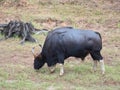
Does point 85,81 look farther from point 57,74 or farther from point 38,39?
point 38,39

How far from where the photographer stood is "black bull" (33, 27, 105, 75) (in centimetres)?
1112

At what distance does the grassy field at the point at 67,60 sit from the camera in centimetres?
1062

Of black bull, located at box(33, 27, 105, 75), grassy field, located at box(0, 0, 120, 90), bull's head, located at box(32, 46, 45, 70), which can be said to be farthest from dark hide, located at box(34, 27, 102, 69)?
grassy field, located at box(0, 0, 120, 90)

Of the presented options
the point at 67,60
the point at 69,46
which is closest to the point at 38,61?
the point at 69,46

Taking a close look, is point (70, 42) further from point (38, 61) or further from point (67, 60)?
point (67, 60)

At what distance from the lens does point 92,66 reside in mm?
12219

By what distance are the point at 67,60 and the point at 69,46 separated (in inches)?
72.4

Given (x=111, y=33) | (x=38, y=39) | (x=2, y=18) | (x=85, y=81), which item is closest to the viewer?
(x=85, y=81)

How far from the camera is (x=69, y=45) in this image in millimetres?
11117

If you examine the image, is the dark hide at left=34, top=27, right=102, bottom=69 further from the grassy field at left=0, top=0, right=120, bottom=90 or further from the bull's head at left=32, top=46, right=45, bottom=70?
the grassy field at left=0, top=0, right=120, bottom=90

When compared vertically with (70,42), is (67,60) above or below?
below

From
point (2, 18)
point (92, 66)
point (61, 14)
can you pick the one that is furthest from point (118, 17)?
point (92, 66)

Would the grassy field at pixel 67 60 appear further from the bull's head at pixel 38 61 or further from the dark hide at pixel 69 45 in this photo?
the dark hide at pixel 69 45

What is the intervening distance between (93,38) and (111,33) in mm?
5988
